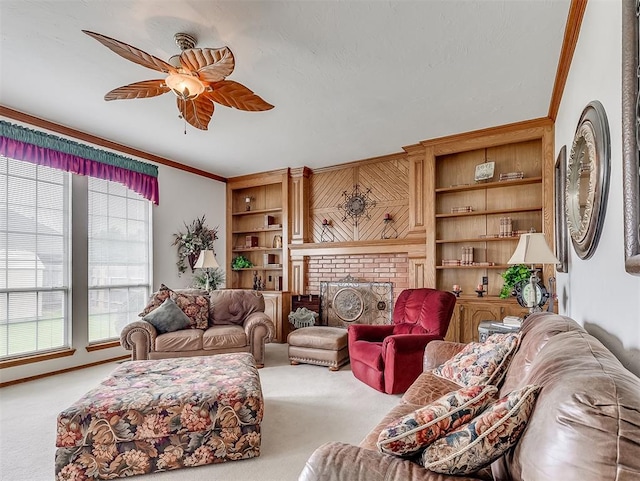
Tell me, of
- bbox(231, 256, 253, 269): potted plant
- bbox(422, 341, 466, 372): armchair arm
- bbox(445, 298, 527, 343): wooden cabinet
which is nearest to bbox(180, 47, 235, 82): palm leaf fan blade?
bbox(422, 341, 466, 372): armchair arm

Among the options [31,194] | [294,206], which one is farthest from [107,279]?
[294,206]

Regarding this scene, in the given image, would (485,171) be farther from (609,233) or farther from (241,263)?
(241,263)

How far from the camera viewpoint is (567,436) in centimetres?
76

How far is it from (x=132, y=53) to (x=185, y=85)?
38 cm

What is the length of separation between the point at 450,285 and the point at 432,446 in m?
3.83

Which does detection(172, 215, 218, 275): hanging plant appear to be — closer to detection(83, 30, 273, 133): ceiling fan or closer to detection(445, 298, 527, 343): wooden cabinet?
detection(83, 30, 273, 133): ceiling fan

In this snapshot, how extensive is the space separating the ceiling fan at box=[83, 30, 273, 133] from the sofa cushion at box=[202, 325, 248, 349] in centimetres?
226

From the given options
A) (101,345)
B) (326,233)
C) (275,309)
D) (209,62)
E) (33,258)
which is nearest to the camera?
(209,62)

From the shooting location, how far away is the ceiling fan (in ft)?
6.94

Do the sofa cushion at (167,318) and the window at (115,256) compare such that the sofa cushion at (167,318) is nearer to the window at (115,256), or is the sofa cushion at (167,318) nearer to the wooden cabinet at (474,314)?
the window at (115,256)

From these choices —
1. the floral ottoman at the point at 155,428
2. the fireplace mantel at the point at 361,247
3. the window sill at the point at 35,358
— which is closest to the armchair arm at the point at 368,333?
the fireplace mantel at the point at 361,247

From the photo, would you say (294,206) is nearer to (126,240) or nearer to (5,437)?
(126,240)

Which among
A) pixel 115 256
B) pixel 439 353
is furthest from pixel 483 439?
pixel 115 256

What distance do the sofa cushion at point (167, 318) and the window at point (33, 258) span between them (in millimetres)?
1092
